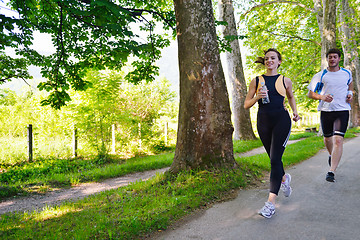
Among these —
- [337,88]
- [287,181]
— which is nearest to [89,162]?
[287,181]

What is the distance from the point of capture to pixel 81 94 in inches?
417

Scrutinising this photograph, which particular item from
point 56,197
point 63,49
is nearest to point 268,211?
point 56,197

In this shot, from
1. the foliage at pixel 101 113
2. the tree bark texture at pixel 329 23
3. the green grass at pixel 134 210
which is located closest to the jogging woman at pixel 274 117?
the green grass at pixel 134 210

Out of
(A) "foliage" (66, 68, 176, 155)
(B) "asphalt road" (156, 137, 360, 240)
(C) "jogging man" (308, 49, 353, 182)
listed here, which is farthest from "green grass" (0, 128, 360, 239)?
(A) "foliage" (66, 68, 176, 155)

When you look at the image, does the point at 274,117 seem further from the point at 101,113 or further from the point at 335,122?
the point at 101,113

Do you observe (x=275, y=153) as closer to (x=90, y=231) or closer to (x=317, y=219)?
(x=317, y=219)

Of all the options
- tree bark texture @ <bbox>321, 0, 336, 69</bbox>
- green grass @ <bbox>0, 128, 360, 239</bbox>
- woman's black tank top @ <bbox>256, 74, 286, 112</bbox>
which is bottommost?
green grass @ <bbox>0, 128, 360, 239</bbox>

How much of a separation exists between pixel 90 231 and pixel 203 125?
2865 mm

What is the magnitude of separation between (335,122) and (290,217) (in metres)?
2.83

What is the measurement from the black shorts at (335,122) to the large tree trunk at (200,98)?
202 cm

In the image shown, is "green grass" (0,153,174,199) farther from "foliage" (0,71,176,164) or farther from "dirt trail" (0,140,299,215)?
"foliage" (0,71,176,164)

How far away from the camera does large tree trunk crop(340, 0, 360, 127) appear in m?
18.2

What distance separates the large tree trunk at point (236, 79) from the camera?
43.1 ft

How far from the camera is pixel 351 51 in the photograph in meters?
20.7
